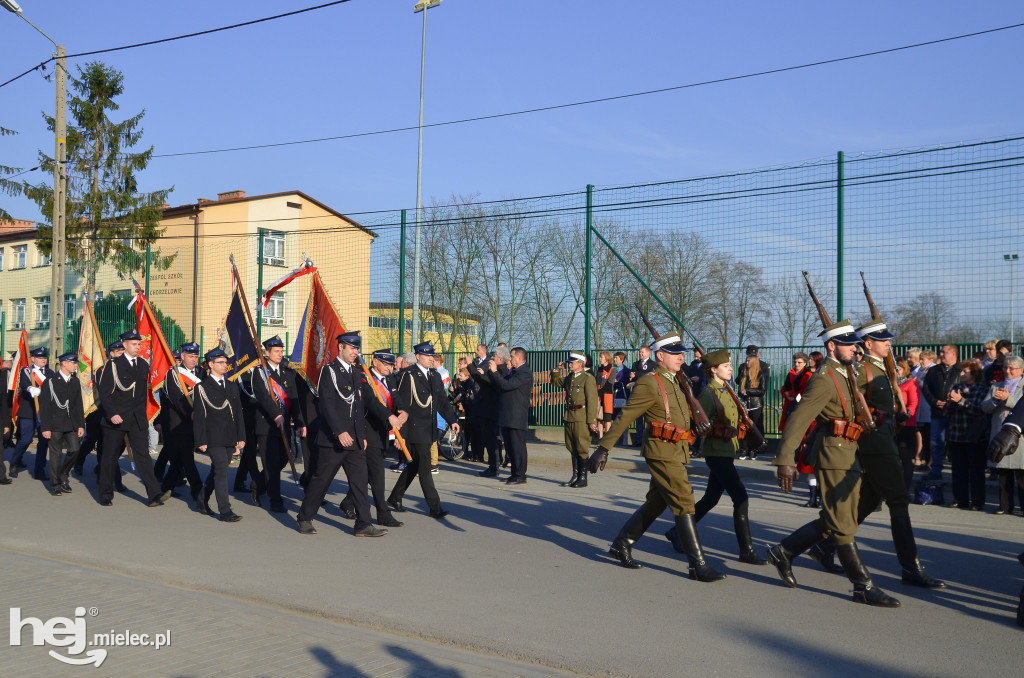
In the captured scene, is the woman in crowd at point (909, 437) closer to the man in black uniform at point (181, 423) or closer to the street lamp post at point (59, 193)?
the man in black uniform at point (181, 423)

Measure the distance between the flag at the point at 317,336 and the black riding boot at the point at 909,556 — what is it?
616 cm

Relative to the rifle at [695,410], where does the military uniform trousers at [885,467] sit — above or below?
below

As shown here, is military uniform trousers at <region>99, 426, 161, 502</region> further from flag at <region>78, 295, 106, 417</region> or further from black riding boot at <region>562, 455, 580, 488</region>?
black riding boot at <region>562, 455, 580, 488</region>

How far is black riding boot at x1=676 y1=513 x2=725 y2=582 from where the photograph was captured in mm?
7406

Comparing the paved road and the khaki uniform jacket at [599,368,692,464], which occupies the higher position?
the khaki uniform jacket at [599,368,692,464]

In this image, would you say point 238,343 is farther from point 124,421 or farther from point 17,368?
point 17,368

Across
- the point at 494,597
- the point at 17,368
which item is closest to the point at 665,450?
the point at 494,597

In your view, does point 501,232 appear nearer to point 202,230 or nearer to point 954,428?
point 954,428

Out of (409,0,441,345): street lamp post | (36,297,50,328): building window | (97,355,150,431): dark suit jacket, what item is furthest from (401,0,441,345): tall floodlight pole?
(36,297,50,328): building window

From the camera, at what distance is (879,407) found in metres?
7.16

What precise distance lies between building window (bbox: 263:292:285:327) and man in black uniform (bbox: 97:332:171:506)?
59.0 feet

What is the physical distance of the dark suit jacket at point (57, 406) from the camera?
42.4 ft

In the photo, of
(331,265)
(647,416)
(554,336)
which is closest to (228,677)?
(647,416)

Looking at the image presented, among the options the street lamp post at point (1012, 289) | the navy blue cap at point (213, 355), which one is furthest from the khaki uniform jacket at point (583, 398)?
the street lamp post at point (1012, 289)
